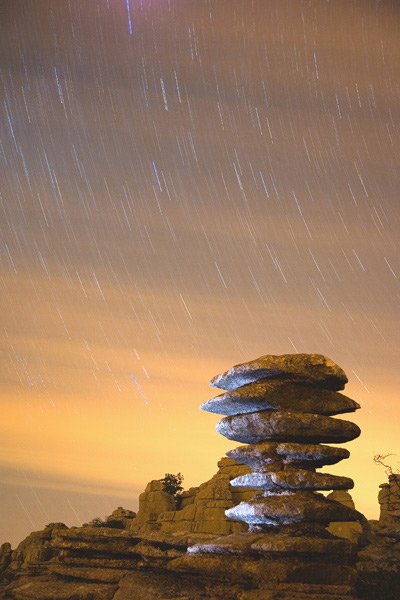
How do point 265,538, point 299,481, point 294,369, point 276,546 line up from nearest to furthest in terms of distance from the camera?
1. point 276,546
2. point 265,538
3. point 299,481
4. point 294,369

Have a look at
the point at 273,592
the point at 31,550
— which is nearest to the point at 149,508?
the point at 31,550

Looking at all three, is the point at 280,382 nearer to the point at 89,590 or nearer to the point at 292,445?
the point at 292,445

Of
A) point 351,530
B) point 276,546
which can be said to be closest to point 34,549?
point 351,530

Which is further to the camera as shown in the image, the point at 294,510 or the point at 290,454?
the point at 290,454

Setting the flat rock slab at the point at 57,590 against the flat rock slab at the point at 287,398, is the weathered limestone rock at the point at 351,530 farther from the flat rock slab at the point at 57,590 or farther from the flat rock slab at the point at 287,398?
the flat rock slab at the point at 57,590

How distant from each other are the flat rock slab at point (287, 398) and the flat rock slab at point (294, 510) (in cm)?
184

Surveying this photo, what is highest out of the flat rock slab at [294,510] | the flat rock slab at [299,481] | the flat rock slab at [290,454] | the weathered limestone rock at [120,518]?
the weathered limestone rock at [120,518]

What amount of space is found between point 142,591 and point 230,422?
3957mm

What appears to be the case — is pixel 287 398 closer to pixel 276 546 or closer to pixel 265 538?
pixel 265 538

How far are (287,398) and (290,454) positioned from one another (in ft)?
3.88

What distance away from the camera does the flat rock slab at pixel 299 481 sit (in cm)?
1345

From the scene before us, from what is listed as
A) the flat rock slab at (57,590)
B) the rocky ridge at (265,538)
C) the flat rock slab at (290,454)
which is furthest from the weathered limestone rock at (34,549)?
the flat rock slab at (290,454)

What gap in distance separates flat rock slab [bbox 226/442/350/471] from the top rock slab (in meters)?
1.40

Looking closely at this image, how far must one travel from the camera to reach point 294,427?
13672 millimetres
